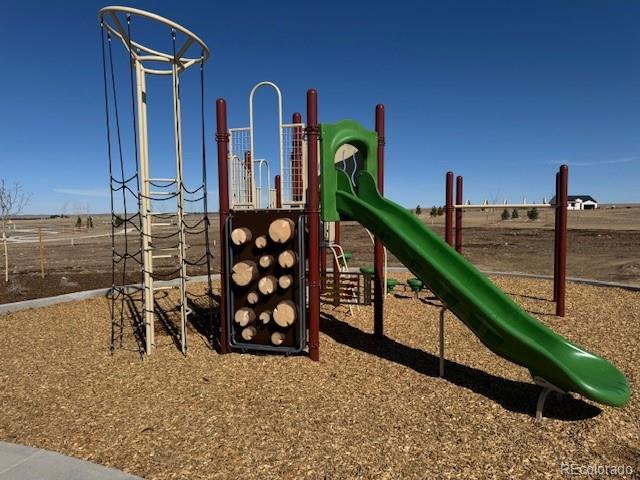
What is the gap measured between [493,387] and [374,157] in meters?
3.66

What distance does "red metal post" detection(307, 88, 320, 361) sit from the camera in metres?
5.45

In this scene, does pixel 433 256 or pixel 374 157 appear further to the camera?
pixel 374 157

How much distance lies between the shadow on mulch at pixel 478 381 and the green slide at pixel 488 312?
1.22 ft

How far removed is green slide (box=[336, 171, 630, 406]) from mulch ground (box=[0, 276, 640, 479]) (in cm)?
39

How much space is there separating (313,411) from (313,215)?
2.49 metres

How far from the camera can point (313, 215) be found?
5586 millimetres

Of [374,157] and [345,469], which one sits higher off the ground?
[374,157]

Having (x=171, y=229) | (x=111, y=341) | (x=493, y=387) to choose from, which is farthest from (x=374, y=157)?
(x=171, y=229)

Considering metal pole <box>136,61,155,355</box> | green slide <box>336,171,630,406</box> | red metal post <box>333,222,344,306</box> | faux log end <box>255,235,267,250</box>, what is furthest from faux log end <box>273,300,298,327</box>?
red metal post <box>333,222,344,306</box>

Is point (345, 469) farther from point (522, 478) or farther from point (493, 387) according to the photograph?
point (493, 387)

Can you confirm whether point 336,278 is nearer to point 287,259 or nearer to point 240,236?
point 287,259

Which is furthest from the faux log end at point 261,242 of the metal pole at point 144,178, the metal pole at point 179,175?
the metal pole at point 144,178

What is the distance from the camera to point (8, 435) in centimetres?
380

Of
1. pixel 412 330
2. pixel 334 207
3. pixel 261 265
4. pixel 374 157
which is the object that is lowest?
pixel 412 330
